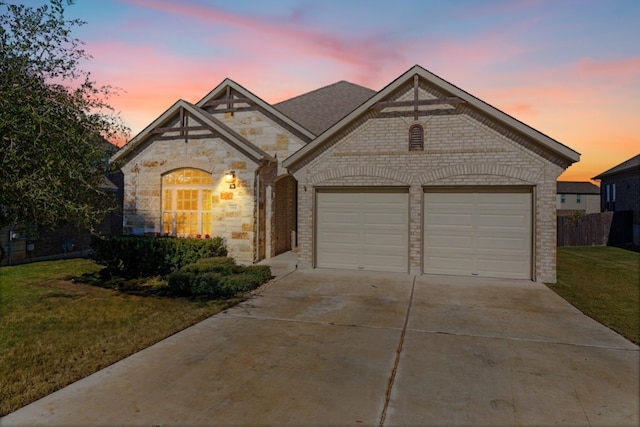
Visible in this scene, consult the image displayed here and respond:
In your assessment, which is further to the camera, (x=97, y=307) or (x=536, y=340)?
(x=97, y=307)

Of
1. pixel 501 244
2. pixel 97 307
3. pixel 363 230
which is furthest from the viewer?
pixel 363 230

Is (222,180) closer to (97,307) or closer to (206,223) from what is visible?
(206,223)

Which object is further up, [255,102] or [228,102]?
[228,102]

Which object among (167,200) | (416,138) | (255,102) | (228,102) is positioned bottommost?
(167,200)

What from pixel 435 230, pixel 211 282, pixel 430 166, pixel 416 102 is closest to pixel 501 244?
pixel 435 230

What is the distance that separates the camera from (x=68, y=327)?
697 centimetres

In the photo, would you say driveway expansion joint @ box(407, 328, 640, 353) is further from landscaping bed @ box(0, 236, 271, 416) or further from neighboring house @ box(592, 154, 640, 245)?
neighboring house @ box(592, 154, 640, 245)

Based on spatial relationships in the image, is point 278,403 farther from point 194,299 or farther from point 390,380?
point 194,299

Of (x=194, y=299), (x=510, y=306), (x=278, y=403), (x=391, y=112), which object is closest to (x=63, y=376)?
(x=278, y=403)

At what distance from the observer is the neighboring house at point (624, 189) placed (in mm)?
24000

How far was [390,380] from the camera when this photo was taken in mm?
4723

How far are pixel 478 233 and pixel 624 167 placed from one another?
23.4m

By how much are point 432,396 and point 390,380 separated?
1.85ft

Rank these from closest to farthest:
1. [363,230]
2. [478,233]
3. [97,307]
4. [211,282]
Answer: [97,307] → [211,282] → [478,233] → [363,230]
